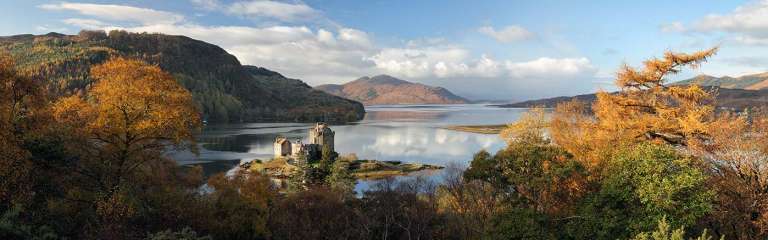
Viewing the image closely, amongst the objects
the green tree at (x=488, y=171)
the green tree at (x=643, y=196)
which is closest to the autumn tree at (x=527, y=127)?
the green tree at (x=488, y=171)

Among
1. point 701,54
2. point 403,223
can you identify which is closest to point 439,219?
point 403,223

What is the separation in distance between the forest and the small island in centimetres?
4694

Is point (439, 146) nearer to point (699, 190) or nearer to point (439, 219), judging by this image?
point (439, 219)

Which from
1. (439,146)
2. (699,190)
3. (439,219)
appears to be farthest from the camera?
(439,146)

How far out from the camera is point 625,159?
2009cm

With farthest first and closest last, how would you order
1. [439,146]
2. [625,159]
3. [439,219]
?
1. [439,146]
2. [439,219]
3. [625,159]

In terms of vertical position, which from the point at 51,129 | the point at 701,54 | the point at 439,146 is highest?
the point at 701,54

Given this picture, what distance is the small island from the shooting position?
2953 inches

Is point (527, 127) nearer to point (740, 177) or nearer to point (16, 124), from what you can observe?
point (740, 177)

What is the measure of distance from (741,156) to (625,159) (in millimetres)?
6150

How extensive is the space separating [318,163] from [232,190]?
49957 millimetres

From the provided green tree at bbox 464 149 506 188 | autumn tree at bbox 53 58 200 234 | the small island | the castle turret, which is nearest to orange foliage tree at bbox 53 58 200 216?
autumn tree at bbox 53 58 200 234

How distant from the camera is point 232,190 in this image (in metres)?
27.9

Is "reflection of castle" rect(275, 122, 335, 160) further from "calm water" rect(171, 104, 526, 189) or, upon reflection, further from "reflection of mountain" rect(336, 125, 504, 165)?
"reflection of mountain" rect(336, 125, 504, 165)
